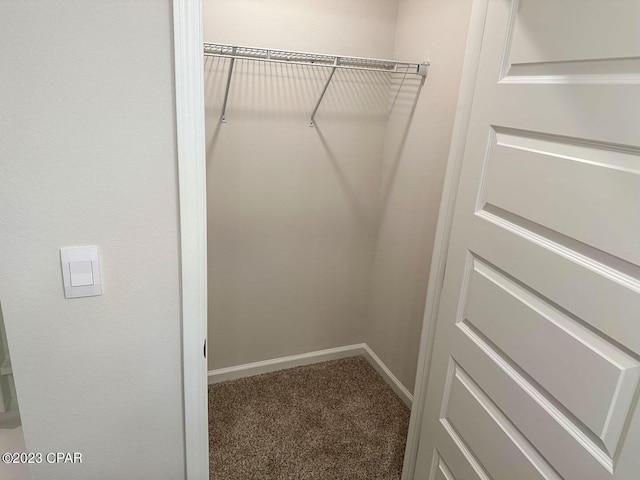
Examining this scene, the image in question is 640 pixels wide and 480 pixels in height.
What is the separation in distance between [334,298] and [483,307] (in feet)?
4.54

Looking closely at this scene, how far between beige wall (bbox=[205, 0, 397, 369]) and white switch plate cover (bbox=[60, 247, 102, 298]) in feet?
3.97

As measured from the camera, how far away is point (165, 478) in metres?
1.16

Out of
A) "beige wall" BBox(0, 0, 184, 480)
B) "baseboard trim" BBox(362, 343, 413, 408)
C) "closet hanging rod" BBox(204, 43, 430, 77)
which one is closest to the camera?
"beige wall" BBox(0, 0, 184, 480)

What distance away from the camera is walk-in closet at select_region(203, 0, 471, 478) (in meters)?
1.99

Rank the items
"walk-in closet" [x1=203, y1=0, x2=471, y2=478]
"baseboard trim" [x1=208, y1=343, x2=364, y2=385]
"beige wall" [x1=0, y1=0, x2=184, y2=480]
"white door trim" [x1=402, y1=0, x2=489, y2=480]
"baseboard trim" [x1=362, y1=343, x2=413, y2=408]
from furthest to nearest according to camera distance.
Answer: "baseboard trim" [x1=208, y1=343, x2=364, y2=385] < "baseboard trim" [x1=362, y1=343, x2=413, y2=408] < "walk-in closet" [x1=203, y1=0, x2=471, y2=478] < "white door trim" [x1=402, y1=0, x2=489, y2=480] < "beige wall" [x1=0, y1=0, x2=184, y2=480]

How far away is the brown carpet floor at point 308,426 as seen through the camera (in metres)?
1.95

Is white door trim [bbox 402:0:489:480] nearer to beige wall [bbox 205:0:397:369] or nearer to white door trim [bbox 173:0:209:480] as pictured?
white door trim [bbox 173:0:209:480]

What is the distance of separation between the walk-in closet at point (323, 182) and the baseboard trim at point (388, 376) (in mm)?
10

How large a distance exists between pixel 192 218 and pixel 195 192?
0.20 ft

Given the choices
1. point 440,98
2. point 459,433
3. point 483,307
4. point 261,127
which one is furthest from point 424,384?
point 261,127

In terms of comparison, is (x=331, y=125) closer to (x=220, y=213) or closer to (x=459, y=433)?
(x=220, y=213)

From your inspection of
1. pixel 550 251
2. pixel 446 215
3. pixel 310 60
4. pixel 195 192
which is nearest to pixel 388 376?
pixel 446 215

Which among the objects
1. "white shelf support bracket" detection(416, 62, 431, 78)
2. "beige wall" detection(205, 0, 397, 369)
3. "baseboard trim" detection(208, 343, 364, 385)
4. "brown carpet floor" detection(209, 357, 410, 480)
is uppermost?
"white shelf support bracket" detection(416, 62, 431, 78)

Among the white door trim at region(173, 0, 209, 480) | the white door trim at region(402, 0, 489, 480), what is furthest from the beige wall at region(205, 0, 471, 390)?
the white door trim at region(173, 0, 209, 480)
